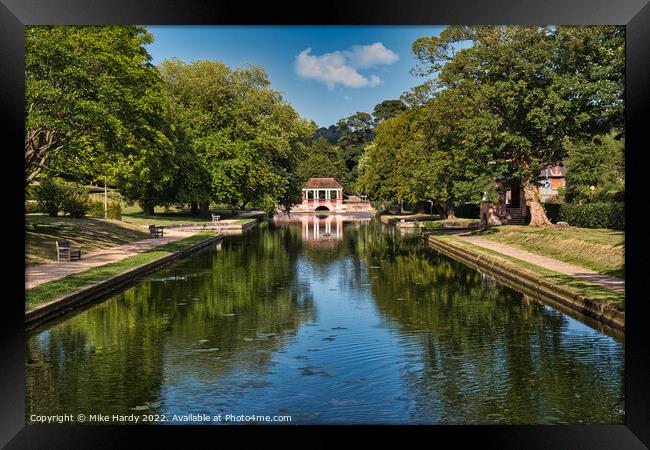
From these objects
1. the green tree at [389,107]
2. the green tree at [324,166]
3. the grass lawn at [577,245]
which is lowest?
the grass lawn at [577,245]

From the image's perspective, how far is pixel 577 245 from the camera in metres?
27.6

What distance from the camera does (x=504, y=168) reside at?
37.2 m

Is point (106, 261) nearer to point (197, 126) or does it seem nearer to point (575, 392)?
point (575, 392)

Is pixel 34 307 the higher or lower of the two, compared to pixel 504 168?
lower

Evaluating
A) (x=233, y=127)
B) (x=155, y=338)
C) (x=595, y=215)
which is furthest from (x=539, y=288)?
(x=233, y=127)

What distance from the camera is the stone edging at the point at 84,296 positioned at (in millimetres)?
14781

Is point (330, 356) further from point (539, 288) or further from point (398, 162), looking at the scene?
point (398, 162)

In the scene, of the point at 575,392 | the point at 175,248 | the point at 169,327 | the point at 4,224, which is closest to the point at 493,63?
the point at 175,248

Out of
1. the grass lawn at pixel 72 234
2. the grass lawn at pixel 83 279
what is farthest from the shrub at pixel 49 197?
the grass lawn at pixel 83 279

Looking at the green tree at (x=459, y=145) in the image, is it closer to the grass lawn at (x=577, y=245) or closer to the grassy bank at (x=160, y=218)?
the grass lawn at (x=577, y=245)

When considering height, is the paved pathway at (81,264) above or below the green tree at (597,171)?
below

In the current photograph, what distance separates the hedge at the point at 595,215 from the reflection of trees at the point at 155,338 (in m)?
20.1

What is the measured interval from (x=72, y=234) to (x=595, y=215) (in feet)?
89.9
